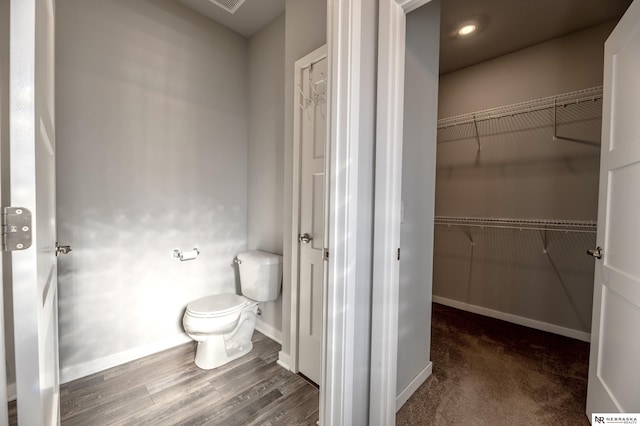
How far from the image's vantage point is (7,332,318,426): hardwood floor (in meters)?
1.44

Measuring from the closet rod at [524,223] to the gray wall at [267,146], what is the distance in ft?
6.30

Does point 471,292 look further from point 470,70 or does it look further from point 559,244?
point 470,70

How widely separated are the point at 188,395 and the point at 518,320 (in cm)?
285

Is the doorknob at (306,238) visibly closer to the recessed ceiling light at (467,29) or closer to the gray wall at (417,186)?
the gray wall at (417,186)

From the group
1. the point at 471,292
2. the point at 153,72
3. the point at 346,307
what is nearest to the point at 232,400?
the point at 346,307

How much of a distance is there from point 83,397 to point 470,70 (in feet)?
13.5

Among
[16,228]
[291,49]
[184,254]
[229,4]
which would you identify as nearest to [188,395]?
[184,254]

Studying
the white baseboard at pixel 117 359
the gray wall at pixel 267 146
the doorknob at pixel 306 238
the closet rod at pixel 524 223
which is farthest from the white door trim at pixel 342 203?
the closet rod at pixel 524 223

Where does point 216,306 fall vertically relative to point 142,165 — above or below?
below

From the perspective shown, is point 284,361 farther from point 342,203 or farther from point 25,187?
point 25,187

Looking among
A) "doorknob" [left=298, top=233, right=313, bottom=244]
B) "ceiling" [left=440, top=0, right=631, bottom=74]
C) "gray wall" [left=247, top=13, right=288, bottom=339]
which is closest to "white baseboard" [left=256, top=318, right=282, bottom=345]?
"gray wall" [left=247, top=13, right=288, bottom=339]

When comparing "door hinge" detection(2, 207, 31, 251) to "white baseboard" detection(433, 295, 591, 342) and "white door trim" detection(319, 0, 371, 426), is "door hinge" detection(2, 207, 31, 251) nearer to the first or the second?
"white door trim" detection(319, 0, 371, 426)

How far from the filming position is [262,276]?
2.07 meters

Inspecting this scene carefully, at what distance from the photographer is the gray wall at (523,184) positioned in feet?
7.32
